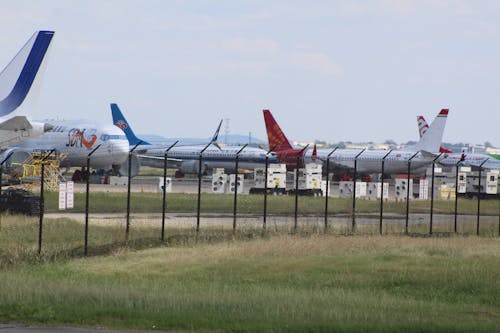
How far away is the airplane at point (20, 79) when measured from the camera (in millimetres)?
46062

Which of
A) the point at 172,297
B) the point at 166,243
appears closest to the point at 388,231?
the point at 166,243

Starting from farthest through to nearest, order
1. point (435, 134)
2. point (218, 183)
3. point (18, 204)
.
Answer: point (435, 134), point (218, 183), point (18, 204)

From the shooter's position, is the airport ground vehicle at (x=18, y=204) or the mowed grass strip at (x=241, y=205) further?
the mowed grass strip at (x=241, y=205)

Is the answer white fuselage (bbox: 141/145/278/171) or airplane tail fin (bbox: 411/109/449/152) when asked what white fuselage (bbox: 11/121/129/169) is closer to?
white fuselage (bbox: 141/145/278/171)

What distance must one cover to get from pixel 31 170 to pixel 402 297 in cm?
3818

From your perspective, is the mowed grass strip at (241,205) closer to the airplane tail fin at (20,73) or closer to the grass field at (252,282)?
the airplane tail fin at (20,73)

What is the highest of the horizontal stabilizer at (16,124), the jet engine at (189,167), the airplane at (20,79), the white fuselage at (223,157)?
the airplane at (20,79)

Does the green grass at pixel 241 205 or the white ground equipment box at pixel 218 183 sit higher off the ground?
the white ground equipment box at pixel 218 183

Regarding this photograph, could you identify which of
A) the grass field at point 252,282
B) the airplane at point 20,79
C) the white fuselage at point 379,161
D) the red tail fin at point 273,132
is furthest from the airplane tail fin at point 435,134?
the grass field at point 252,282

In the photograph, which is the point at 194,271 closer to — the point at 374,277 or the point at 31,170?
the point at 374,277

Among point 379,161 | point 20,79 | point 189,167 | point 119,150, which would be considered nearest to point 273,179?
point 119,150

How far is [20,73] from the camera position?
1836 inches

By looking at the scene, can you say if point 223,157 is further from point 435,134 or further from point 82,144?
point 82,144

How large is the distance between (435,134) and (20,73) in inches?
1934
